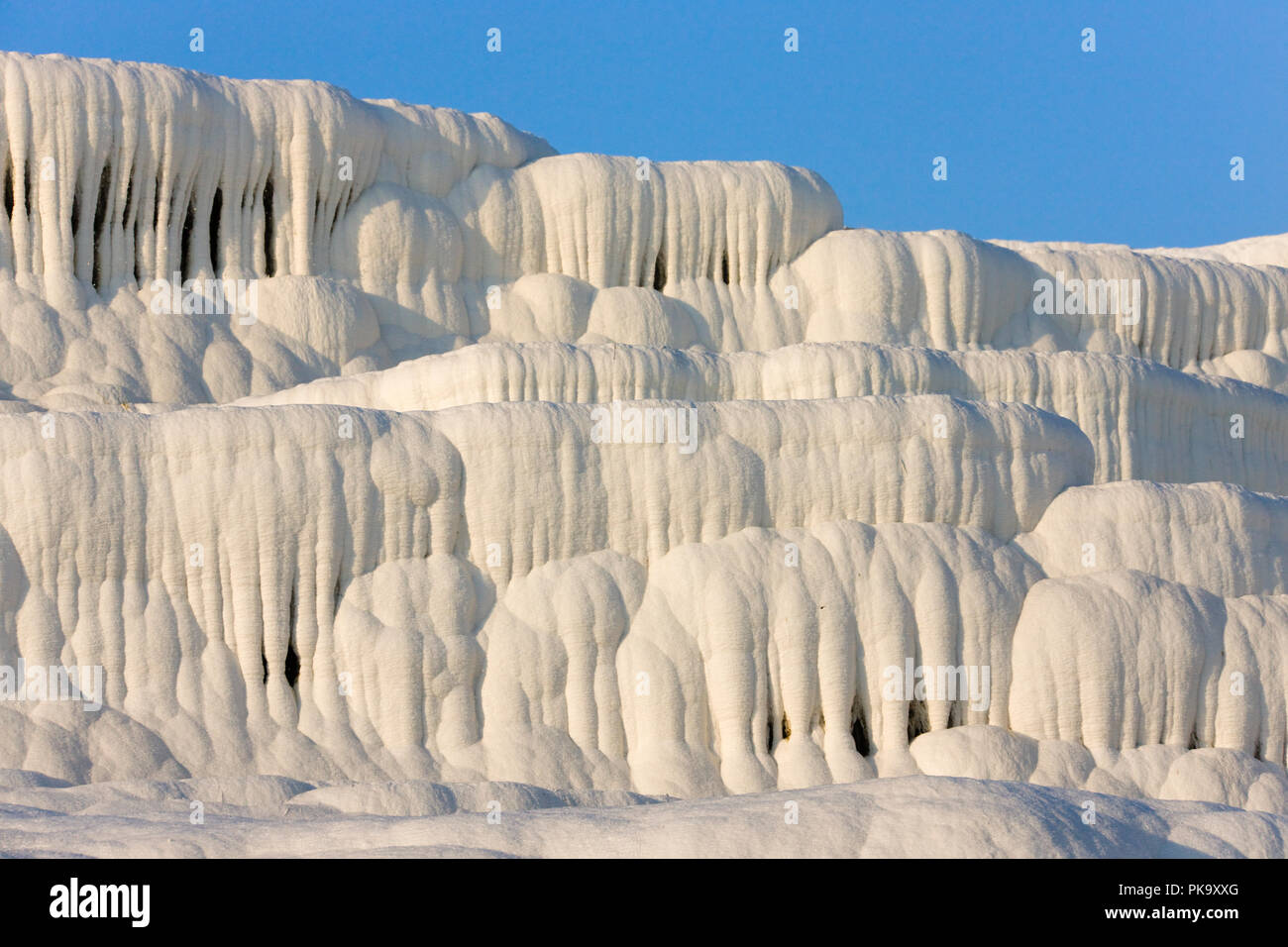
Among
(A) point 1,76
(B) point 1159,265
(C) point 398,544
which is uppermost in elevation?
(A) point 1,76

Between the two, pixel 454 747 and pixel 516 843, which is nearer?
pixel 516 843

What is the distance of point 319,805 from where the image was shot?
1116cm

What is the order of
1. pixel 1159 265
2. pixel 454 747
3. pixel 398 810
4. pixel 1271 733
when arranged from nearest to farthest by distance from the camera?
pixel 398 810 < pixel 454 747 < pixel 1271 733 < pixel 1159 265

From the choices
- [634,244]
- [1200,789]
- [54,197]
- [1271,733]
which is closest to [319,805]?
[1200,789]

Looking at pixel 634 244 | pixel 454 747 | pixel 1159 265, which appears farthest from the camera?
pixel 1159 265

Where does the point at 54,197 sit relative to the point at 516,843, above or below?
above

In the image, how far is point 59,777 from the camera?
12.8m

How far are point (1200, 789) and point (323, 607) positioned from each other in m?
6.93

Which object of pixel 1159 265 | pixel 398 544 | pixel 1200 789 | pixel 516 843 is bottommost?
pixel 1200 789

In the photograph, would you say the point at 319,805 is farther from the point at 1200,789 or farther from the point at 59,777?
the point at 1200,789

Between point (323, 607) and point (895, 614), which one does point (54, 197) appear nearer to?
point (323, 607)

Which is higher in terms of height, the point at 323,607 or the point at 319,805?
the point at 323,607

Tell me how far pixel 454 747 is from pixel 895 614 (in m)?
3.64
